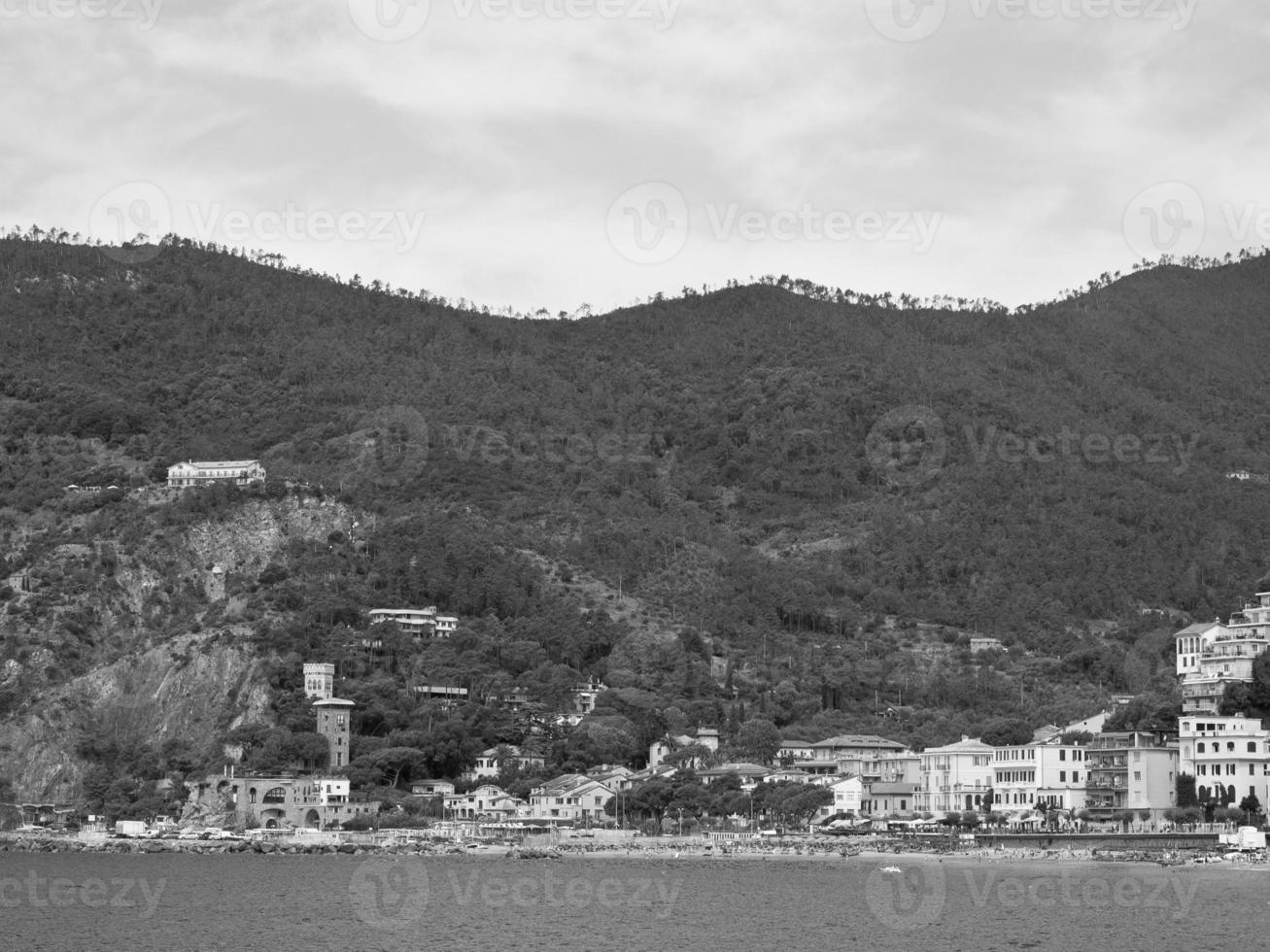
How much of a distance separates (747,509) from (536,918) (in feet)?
385

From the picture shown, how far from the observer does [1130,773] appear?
102562 mm

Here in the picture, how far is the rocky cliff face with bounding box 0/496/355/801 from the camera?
128m

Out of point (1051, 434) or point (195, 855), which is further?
point (1051, 434)

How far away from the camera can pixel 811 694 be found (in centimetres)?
14262

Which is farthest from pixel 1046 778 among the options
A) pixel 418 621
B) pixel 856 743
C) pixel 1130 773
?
pixel 418 621

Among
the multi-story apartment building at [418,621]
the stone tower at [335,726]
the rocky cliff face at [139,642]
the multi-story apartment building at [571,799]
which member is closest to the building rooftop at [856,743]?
the multi-story apartment building at [571,799]

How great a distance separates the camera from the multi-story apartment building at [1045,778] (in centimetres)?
10575

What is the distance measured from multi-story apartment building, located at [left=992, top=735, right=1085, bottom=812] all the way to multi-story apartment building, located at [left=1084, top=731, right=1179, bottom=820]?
1.80 ft

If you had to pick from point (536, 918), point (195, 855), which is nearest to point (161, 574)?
point (195, 855)

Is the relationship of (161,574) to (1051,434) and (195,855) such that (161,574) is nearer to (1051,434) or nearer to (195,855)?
(195,855)

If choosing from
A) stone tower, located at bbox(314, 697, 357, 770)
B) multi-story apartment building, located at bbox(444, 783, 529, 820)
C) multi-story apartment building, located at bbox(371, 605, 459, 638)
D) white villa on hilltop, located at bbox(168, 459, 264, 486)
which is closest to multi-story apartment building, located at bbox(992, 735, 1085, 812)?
multi-story apartment building, located at bbox(444, 783, 529, 820)

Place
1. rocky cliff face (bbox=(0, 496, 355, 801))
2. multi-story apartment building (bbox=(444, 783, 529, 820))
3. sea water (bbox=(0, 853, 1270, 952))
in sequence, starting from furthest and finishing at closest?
rocky cliff face (bbox=(0, 496, 355, 801)) < multi-story apartment building (bbox=(444, 783, 529, 820)) < sea water (bbox=(0, 853, 1270, 952))

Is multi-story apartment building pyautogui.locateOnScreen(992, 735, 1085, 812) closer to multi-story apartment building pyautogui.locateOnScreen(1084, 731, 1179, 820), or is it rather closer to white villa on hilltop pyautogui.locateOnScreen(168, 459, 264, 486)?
multi-story apartment building pyautogui.locateOnScreen(1084, 731, 1179, 820)

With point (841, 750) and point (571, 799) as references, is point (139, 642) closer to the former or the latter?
point (571, 799)
